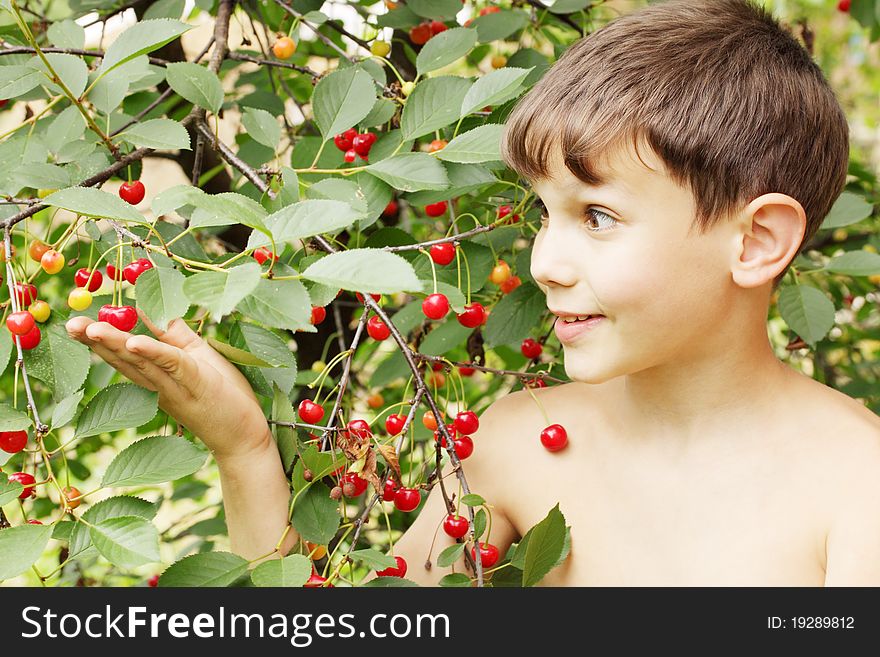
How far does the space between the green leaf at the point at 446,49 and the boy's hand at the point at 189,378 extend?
478 millimetres

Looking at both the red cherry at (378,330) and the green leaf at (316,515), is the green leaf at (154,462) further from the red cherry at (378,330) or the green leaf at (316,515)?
Result: the red cherry at (378,330)

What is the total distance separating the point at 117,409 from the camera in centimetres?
92

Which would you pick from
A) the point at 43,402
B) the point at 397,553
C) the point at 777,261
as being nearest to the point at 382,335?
the point at 397,553

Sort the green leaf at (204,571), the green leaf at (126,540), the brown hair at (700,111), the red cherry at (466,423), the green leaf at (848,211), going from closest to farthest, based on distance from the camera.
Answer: the green leaf at (126,540) → the green leaf at (204,571) → the brown hair at (700,111) → the red cherry at (466,423) → the green leaf at (848,211)

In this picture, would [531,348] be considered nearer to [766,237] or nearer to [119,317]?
[766,237]

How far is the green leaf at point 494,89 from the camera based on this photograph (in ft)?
3.44

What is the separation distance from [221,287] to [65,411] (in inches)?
10.7

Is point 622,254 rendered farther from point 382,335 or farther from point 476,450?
point 476,450

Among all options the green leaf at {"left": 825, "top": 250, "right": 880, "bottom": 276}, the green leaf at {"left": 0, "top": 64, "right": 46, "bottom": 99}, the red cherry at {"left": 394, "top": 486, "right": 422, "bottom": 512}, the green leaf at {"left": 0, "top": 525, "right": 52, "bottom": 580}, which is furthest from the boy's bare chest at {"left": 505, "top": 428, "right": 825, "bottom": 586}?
the green leaf at {"left": 0, "top": 64, "right": 46, "bottom": 99}

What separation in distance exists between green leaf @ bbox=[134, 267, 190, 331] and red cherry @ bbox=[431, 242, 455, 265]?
0.36 meters

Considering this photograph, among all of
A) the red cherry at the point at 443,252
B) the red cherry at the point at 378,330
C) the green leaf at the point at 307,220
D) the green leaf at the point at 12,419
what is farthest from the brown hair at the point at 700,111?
the green leaf at the point at 12,419

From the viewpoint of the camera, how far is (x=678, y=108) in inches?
40.2

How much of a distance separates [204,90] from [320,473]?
51 centimetres
